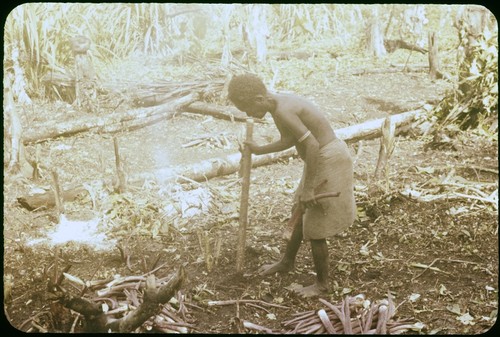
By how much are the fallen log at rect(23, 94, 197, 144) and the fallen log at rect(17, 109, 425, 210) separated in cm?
38

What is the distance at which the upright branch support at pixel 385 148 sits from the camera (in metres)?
3.81

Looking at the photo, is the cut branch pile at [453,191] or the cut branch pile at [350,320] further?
the cut branch pile at [453,191]

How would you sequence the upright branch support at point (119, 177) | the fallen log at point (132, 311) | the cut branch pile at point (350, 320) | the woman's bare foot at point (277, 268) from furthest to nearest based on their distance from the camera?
the upright branch support at point (119, 177)
the woman's bare foot at point (277, 268)
the cut branch pile at point (350, 320)
the fallen log at point (132, 311)

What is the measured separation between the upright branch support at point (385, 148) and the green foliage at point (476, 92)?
1.37 ft

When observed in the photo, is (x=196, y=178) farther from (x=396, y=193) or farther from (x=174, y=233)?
(x=396, y=193)

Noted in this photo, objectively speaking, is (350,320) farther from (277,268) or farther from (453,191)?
(453,191)

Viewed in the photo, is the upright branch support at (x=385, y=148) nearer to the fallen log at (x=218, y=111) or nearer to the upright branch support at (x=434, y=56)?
the upright branch support at (x=434, y=56)

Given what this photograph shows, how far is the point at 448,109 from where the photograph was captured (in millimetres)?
3928

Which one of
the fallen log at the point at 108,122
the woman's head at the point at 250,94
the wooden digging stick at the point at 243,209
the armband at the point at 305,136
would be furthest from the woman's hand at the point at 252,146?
the fallen log at the point at 108,122

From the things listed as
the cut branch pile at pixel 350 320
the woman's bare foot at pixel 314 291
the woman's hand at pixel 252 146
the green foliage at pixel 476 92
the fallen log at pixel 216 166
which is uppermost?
the green foliage at pixel 476 92

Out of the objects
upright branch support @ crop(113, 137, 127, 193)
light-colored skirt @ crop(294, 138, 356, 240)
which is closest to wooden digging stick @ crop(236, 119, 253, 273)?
light-colored skirt @ crop(294, 138, 356, 240)

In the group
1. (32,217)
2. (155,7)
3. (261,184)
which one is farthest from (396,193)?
(32,217)

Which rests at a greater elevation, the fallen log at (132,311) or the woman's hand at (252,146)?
the woman's hand at (252,146)

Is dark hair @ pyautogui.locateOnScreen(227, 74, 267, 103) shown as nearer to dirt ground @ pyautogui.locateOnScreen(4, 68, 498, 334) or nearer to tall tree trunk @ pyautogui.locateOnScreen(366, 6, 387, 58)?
dirt ground @ pyautogui.locateOnScreen(4, 68, 498, 334)
